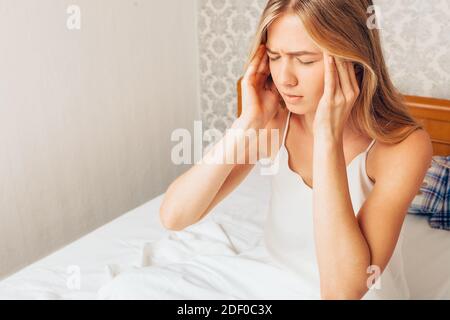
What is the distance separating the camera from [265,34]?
121cm

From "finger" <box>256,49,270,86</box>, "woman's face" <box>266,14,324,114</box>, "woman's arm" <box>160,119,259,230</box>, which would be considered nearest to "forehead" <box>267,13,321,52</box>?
"woman's face" <box>266,14,324,114</box>

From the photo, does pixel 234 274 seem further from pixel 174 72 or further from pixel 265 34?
pixel 174 72

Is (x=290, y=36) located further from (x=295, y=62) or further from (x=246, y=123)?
(x=246, y=123)

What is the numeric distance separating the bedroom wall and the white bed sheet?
56cm

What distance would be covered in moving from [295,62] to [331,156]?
0.68 feet

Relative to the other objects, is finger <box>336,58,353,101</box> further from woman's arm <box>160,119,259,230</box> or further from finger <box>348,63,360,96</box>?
woman's arm <box>160,119,259,230</box>

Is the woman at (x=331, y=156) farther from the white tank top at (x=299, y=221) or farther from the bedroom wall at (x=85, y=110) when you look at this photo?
the bedroom wall at (x=85, y=110)

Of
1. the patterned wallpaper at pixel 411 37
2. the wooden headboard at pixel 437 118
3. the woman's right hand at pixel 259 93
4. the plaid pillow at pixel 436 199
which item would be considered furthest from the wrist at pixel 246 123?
the patterned wallpaper at pixel 411 37

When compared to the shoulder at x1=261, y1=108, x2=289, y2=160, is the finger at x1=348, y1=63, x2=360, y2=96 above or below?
above

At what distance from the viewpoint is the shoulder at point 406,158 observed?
118 cm

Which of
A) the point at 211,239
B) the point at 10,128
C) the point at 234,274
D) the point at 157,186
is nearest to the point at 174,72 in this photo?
the point at 157,186

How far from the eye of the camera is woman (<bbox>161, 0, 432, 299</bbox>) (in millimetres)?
1095

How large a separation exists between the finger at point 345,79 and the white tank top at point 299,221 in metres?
0.19

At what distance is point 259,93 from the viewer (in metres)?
1.32
